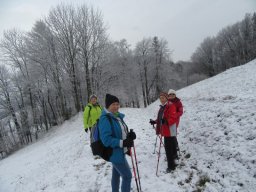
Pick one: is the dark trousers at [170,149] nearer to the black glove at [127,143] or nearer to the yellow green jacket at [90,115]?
the black glove at [127,143]

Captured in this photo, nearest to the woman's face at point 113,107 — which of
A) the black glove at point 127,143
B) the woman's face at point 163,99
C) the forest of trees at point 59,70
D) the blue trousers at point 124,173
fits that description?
the black glove at point 127,143

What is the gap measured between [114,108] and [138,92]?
39.6 meters

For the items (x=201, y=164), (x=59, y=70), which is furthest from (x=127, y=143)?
(x=59, y=70)

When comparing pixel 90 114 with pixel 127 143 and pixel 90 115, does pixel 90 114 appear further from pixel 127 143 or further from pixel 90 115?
pixel 127 143

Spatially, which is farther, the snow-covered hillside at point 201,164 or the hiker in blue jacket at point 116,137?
the snow-covered hillside at point 201,164

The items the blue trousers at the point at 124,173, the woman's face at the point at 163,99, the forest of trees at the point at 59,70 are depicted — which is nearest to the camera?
the blue trousers at the point at 124,173

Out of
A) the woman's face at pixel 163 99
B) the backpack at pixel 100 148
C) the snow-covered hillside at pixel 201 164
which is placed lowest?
the snow-covered hillside at pixel 201 164

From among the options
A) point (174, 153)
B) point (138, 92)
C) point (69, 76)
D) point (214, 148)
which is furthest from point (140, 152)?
point (138, 92)

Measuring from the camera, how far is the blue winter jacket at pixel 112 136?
3.94m

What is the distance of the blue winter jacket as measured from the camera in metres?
3.94

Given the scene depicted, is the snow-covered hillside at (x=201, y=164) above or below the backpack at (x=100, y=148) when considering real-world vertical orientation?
below

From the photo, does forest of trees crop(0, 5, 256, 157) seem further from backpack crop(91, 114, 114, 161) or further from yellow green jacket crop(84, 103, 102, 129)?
backpack crop(91, 114, 114, 161)

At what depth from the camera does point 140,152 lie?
329 inches

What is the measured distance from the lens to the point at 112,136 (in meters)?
4.07
